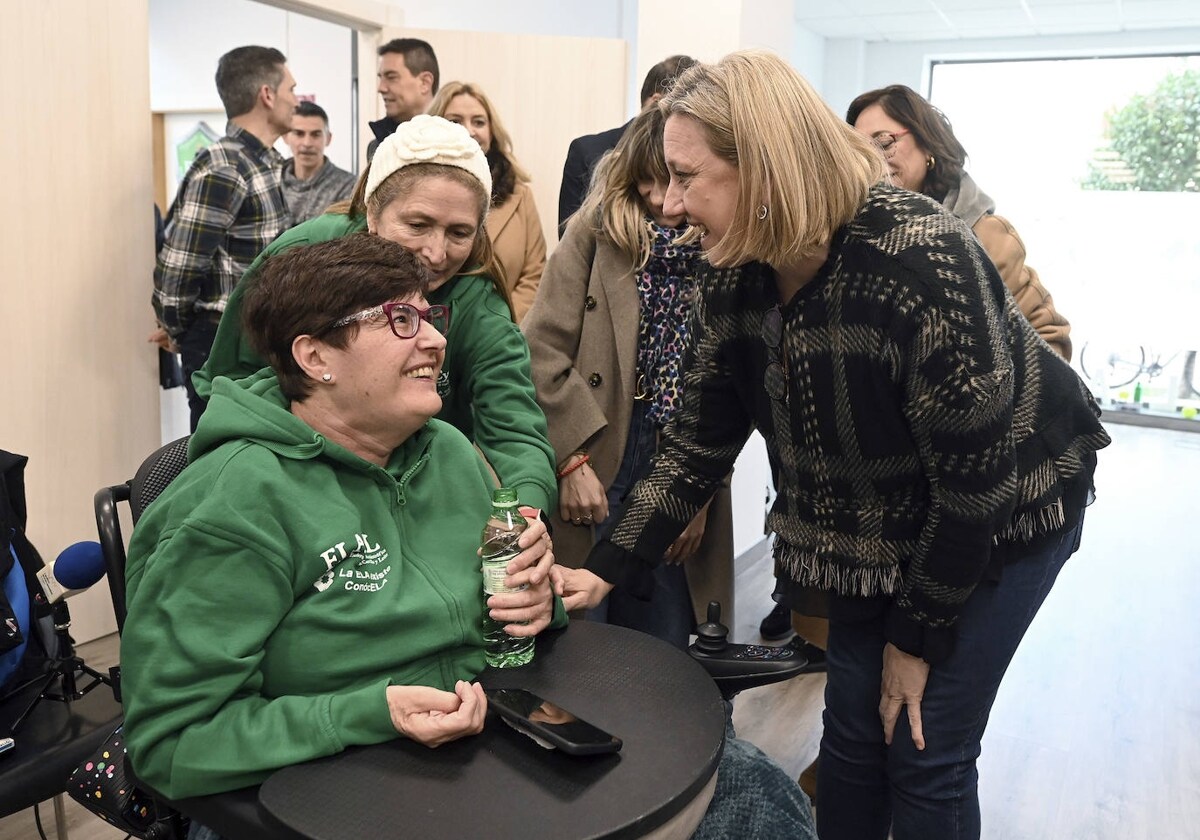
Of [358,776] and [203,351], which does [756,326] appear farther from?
[203,351]

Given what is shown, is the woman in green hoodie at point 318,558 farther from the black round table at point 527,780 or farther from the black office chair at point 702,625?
the black office chair at point 702,625

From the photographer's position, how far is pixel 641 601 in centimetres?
225

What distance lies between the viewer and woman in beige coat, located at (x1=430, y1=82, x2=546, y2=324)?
10.1 ft

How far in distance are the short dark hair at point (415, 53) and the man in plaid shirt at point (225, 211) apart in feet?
1.78

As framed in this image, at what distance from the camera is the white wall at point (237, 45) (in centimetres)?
593

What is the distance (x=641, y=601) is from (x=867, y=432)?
101 cm

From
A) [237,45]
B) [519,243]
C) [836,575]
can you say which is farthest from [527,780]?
[237,45]

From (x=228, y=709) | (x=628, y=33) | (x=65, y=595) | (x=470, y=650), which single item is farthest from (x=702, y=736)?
(x=628, y=33)

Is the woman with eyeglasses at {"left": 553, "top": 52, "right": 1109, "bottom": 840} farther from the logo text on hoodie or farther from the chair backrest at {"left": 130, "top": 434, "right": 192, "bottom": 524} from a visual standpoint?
the chair backrest at {"left": 130, "top": 434, "right": 192, "bottom": 524}

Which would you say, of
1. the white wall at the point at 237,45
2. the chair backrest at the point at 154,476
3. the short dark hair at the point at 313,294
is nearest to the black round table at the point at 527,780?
the short dark hair at the point at 313,294

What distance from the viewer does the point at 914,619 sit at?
4.60ft

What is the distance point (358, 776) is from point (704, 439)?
780 millimetres

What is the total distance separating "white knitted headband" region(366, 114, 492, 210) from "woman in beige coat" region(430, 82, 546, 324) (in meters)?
1.40

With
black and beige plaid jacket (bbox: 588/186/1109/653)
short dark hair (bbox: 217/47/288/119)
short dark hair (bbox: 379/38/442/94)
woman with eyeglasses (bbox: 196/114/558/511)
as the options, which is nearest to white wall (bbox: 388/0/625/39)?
short dark hair (bbox: 379/38/442/94)
